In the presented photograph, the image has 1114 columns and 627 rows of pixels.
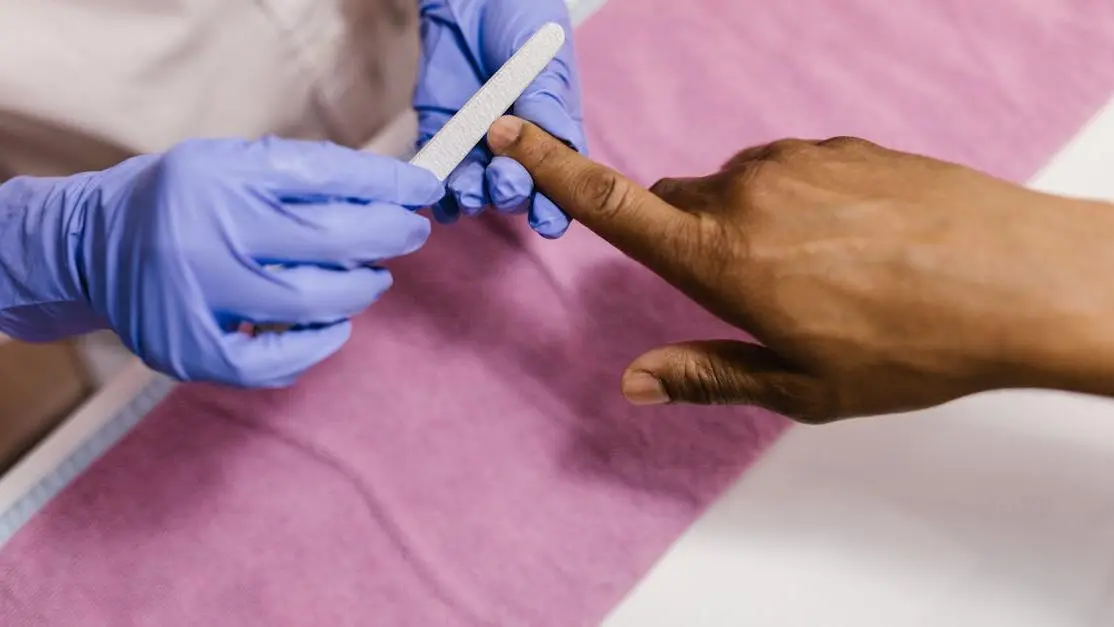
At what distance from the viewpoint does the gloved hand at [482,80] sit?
0.59 metres

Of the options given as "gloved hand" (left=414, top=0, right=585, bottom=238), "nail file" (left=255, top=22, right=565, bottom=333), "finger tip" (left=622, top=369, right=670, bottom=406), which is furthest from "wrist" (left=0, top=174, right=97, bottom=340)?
"finger tip" (left=622, top=369, right=670, bottom=406)

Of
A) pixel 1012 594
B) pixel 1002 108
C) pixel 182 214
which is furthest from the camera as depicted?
pixel 1002 108

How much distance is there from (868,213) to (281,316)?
0.34 metres

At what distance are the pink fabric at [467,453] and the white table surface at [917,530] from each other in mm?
30

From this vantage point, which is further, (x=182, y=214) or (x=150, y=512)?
(x=150, y=512)

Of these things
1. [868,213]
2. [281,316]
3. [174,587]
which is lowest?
[174,587]

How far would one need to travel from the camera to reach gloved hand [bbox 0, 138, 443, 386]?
0.49m

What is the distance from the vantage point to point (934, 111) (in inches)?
29.5

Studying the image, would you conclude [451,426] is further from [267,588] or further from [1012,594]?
[1012,594]

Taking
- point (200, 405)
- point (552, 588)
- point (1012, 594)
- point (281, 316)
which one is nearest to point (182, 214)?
point (281, 316)

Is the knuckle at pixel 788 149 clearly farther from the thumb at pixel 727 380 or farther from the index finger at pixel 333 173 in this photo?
the index finger at pixel 333 173

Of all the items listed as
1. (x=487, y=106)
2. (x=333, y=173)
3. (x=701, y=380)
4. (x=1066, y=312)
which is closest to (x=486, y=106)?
(x=487, y=106)

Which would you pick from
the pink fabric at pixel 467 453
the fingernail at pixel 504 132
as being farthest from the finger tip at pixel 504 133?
the pink fabric at pixel 467 453

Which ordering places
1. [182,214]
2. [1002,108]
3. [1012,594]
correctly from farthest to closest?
1. [1002,108]
2. [1012,594]
3. [182,214]
